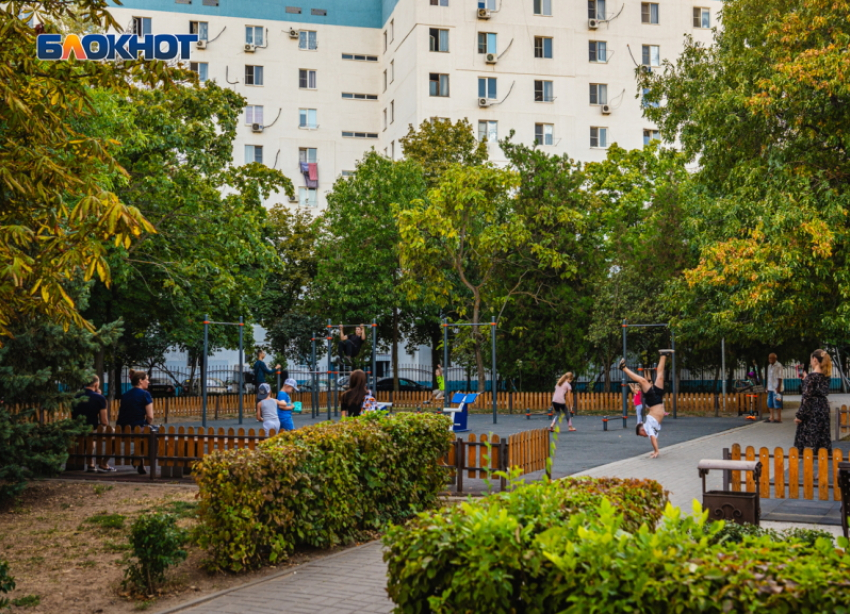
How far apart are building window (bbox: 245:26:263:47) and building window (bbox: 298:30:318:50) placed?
2566mm

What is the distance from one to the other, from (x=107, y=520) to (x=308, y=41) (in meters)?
51.0

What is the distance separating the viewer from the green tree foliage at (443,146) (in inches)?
1814

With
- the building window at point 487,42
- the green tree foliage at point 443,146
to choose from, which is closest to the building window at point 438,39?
the building window at point 487,42

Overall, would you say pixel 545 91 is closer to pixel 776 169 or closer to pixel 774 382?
pixel 774 382

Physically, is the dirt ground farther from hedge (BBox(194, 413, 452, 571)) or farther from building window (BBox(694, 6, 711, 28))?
building window (BBox(694, 6, 711, 28))

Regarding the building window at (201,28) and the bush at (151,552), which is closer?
the bush at (151,552)

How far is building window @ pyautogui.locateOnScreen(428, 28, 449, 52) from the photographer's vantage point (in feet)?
172

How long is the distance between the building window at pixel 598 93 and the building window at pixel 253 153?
820 inches

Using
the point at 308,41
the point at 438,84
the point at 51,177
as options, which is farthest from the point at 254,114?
the point at 51,177

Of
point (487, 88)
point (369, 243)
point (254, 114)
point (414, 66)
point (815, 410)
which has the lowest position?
point (815, 410)

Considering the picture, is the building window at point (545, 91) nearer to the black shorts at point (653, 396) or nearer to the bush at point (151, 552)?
the black shorts at point (653, 396)

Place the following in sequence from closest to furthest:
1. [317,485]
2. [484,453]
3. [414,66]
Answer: [317,485] < [484,453] < [414,66]

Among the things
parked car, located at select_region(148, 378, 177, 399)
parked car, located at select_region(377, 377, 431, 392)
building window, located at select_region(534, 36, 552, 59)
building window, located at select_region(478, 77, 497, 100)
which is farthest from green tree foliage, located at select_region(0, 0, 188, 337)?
building window, located at select_region(534, 36, 552, 59)

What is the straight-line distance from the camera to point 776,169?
21672 millimetres
